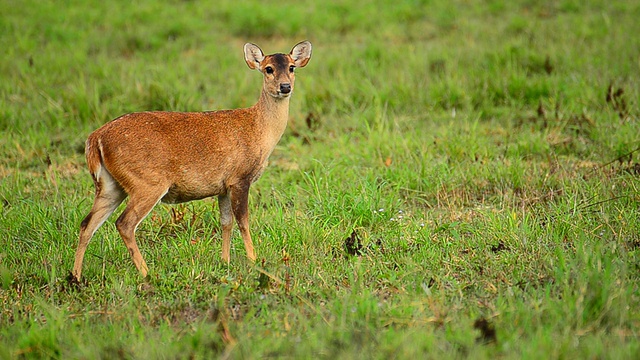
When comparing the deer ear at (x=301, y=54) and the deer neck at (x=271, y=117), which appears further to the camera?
the deer ear at (x=301, y=54)

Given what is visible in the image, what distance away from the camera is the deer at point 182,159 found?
5.27 meters

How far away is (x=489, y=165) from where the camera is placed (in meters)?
7.17

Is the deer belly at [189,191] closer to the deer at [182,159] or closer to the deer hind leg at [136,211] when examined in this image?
the deer at [182,159]

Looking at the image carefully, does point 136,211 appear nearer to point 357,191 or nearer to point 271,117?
point 271,117

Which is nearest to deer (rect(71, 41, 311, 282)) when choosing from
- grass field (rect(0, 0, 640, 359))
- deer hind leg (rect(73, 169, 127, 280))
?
deer hind leg (rect(73, 169, 127, 280))

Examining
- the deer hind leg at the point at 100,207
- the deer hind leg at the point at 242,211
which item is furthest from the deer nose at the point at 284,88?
the deer hind leg at the point at 100,207

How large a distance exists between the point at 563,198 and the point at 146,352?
3853mm

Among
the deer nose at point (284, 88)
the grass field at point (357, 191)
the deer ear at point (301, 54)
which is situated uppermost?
the deer ear at point (301, 54)

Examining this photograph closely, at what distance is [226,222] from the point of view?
5.84 metres

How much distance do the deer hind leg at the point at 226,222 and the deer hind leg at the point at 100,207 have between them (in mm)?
782

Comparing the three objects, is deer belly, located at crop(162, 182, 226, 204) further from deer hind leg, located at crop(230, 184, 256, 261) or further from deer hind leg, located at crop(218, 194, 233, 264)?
deer hind leg, located at crop(218, 194, 233, 264)

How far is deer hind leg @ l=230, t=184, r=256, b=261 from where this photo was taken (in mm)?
5629

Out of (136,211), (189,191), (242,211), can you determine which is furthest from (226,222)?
(136,211)

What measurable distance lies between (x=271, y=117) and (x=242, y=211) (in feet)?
2.64
